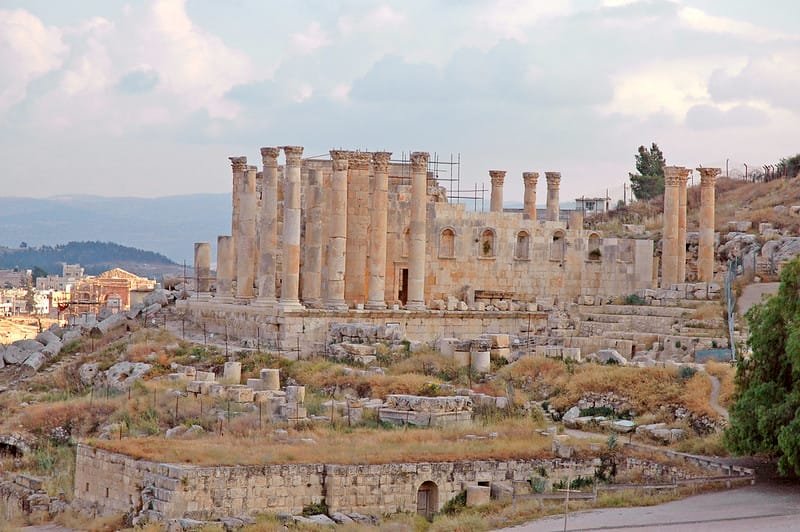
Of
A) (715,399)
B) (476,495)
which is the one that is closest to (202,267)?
(715,399)

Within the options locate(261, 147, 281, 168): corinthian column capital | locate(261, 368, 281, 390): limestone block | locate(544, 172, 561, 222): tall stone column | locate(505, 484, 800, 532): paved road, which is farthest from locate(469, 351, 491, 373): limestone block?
locate(544, 172, 561, 222): tall stone column

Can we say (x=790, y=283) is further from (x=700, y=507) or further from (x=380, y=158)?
(x=380, y=158)

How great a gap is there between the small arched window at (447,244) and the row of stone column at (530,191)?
169 inches

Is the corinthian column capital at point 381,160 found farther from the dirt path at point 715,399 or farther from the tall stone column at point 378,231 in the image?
the dirt path at point 715,399

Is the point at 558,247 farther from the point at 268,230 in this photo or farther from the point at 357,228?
the point at 268,230

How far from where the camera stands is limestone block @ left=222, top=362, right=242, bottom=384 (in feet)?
130

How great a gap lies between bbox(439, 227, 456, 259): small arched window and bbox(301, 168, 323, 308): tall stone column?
439 cm

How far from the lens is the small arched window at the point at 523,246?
52.8m

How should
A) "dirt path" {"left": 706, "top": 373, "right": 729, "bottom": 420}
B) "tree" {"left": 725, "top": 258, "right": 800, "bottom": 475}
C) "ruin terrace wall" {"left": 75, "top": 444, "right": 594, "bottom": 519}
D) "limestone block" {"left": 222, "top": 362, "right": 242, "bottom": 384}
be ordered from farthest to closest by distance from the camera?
"limestone block" {"left": 222, "top": 362, "right": 242, "bottom": 384} < "dirt path" {"left": 706, "top": 373, "right": 729, "bottom": 420} < "tree" {"left": 725, "top": 258, "right": 800, "bottom": 475} < "ruin terrace wall" {"left": 75, "top": 444, "right": 594, "bottom": 519}

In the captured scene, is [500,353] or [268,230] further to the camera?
[268,230]

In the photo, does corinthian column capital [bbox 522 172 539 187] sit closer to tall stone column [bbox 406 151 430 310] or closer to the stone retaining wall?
tall stone column [bbox 406 151 430 310]

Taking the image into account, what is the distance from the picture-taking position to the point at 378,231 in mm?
48406

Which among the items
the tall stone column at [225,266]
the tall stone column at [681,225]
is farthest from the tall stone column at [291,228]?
the tall stone column at [681,225]

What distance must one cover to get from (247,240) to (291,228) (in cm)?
A: 342
